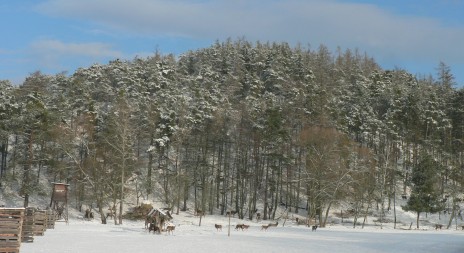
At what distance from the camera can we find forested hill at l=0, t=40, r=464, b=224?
5881cm

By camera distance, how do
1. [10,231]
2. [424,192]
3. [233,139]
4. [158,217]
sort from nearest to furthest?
[10,231] → [158,217] → [424,192] → [233,139]

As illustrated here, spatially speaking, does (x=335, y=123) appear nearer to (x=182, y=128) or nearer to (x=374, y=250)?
(x=182, y=128)

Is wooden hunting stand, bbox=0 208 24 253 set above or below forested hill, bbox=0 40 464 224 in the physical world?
below

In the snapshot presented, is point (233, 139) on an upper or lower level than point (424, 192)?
upper

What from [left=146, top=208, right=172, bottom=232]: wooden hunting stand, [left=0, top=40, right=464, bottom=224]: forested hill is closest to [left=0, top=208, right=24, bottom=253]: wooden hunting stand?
[left=146, top=208, right=172, bottom=232]: wooden hunting stand

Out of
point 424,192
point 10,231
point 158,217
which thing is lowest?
point 158,217

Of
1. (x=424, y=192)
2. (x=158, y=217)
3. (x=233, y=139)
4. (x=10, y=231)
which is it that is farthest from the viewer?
(x=233, y=139)

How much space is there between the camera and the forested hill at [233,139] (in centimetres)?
5881

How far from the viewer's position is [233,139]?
267 ft

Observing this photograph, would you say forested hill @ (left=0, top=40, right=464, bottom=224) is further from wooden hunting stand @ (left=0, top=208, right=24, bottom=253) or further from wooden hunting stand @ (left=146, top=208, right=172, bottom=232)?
wooden hunting stand @ (left=0, top=208, right=24, bottom=253)

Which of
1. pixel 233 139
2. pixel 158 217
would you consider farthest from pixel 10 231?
pixel 233 139

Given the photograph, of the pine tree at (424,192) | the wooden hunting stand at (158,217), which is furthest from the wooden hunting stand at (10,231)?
the pine tree at (424,192)

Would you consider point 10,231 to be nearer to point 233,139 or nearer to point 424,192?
point 424,192

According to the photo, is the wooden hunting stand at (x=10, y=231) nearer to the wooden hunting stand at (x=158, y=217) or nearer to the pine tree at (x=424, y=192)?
the wooden hunting stand at (x=158, y=217)
